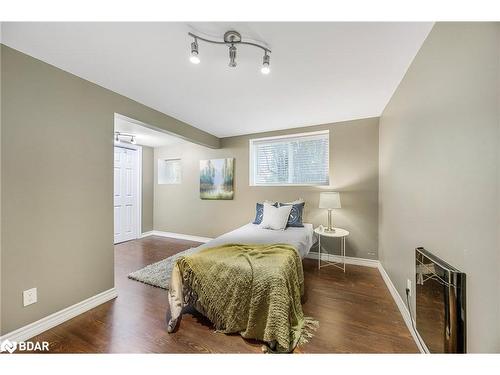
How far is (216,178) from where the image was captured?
412cm

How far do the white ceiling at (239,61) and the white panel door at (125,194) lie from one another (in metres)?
2.51

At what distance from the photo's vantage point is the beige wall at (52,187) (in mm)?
1423

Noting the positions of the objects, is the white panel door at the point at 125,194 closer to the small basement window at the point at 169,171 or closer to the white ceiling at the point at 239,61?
the small basement window at the point at 169,171

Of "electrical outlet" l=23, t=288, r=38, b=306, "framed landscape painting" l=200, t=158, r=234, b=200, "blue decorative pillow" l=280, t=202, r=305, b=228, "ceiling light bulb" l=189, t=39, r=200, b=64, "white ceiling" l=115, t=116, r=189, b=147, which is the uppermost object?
"white ceiling" l=115, t=116, r=189, b=147

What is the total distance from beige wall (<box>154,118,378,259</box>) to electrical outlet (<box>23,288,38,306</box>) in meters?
2.79

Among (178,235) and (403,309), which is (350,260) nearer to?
(403,309)

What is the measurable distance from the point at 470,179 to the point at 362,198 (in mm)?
2203

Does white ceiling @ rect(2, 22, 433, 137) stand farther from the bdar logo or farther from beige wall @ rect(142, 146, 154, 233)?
beige wall @ rect(142, 146, 154, 233)

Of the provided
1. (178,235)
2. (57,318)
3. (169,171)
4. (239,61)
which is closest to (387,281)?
(239,61)

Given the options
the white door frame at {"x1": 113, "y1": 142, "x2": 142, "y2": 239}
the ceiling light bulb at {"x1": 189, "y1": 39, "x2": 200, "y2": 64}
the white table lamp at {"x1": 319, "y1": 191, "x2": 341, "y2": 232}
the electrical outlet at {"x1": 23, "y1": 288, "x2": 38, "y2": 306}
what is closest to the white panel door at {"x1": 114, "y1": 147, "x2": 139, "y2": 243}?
the white door frame at {"x1": 113, "y1": 142, "x2": 142, "y2": 239}

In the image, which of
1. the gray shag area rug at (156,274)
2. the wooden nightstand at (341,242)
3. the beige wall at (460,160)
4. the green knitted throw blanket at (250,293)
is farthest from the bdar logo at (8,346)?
the wooden nightstand at (341,242)

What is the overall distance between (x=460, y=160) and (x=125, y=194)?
5.28 metres

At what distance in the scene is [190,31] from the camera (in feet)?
4.19

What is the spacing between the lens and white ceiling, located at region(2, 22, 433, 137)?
126cm
